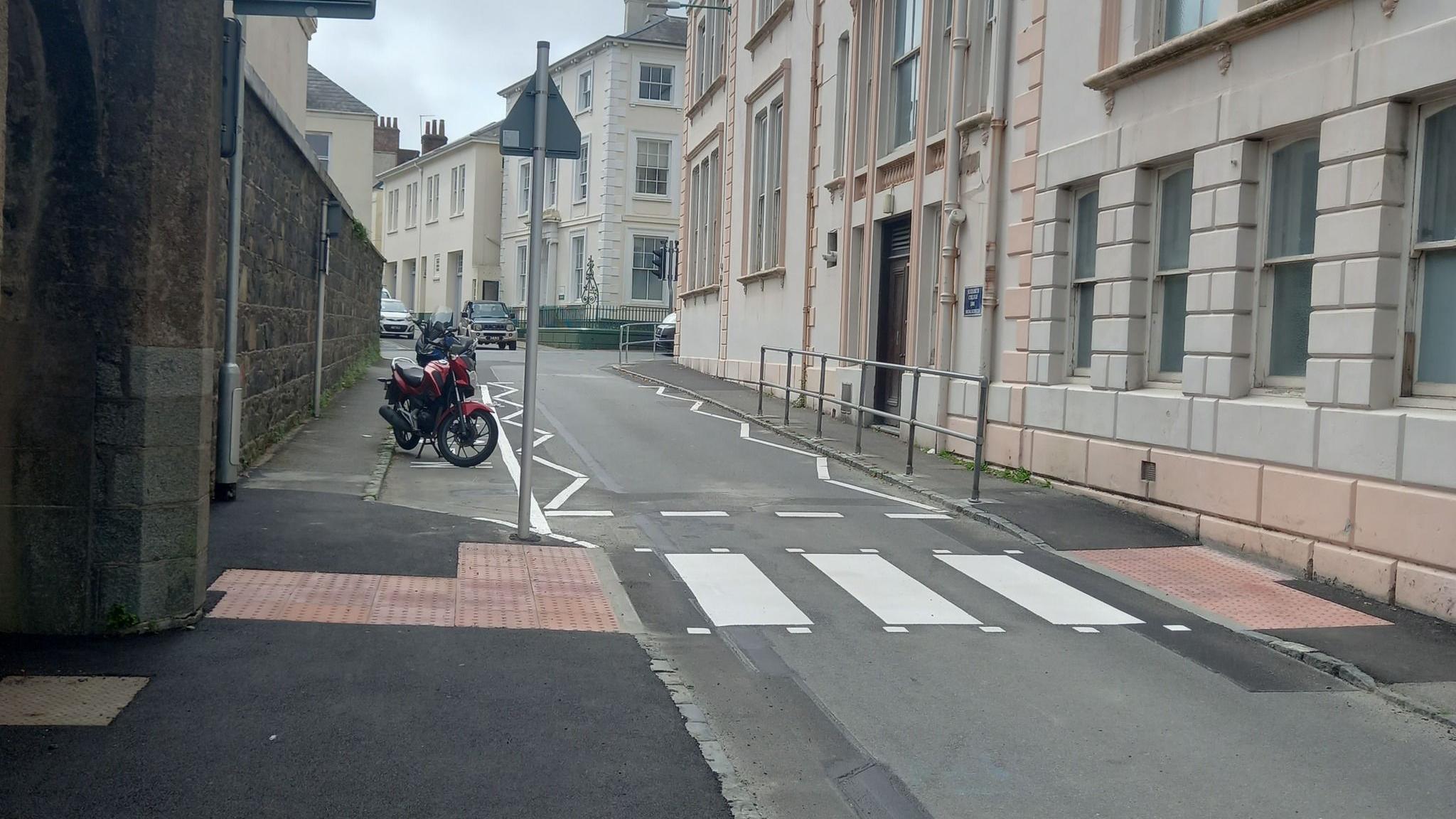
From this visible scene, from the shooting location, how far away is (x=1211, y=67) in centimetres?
1095

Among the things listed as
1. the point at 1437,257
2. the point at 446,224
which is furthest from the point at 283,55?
the point at 446,224

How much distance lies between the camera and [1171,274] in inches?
464

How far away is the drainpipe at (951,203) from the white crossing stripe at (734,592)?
706 cm

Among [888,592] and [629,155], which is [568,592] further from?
[629,155]

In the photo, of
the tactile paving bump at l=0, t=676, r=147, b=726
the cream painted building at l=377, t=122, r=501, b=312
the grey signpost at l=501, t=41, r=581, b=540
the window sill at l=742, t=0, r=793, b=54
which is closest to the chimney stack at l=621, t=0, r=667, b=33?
the cream painted building at l=377, t=122, r=501, b=312

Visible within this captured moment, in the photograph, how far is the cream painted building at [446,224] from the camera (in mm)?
58656

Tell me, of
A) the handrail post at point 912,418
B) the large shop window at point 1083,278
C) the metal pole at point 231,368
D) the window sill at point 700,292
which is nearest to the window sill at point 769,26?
the window sill at point 700,292

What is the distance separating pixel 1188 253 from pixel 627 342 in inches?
1327

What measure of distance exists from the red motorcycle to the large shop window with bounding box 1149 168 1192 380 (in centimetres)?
664

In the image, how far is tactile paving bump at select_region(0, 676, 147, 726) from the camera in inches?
198

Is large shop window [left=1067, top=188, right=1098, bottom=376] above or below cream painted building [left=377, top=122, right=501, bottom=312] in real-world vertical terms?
below

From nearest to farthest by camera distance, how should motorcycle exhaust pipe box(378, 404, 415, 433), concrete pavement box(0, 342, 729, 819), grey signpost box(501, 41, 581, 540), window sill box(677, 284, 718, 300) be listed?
concrete pavement box(0, 342, 729, 819) < grey signpost box(501, 41, 581, 540) < motorcycle exhaust pipe box(378, 404, 415, 433) < window sill box(677, 284, 718, 300)

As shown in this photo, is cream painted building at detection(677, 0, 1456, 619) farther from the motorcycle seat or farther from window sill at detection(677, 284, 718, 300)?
window sill at detection(677, 284, 718, 300)

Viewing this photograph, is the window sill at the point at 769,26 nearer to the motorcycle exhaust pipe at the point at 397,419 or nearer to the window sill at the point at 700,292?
the window sill at the point at 700,292
